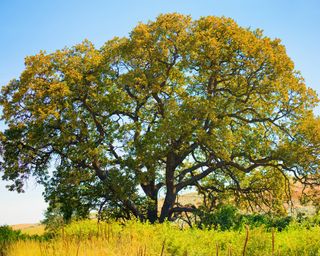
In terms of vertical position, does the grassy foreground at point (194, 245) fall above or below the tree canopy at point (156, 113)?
below

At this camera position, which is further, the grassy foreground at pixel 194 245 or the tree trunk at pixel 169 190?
the tree trunk at pixel 169 190

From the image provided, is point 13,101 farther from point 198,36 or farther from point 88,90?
point 198,36

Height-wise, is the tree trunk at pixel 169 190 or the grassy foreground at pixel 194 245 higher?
the tree trunk at pixel 169 190

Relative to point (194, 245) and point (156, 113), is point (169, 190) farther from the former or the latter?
point (194, 245)

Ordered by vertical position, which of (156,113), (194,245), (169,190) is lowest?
(194,245)

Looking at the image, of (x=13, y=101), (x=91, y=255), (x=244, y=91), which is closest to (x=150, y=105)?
(x=244, y=91)

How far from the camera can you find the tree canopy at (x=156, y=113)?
22.7 meters

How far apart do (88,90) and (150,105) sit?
3951 millimetres

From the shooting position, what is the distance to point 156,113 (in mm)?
25750

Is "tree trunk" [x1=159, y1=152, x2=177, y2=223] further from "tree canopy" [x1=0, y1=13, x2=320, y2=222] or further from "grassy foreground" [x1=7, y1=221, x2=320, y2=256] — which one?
"grassy foreground" [x1=7, y1=221, x2=320, y2=256]

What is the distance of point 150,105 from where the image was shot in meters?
26.4

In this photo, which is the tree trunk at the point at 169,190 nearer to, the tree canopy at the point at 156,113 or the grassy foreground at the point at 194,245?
the tree canopy at the point at 156,113

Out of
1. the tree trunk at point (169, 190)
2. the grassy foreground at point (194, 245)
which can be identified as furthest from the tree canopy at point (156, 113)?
the grassy foreground at point (194, 245)

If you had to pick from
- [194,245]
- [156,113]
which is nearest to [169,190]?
[156,113]
